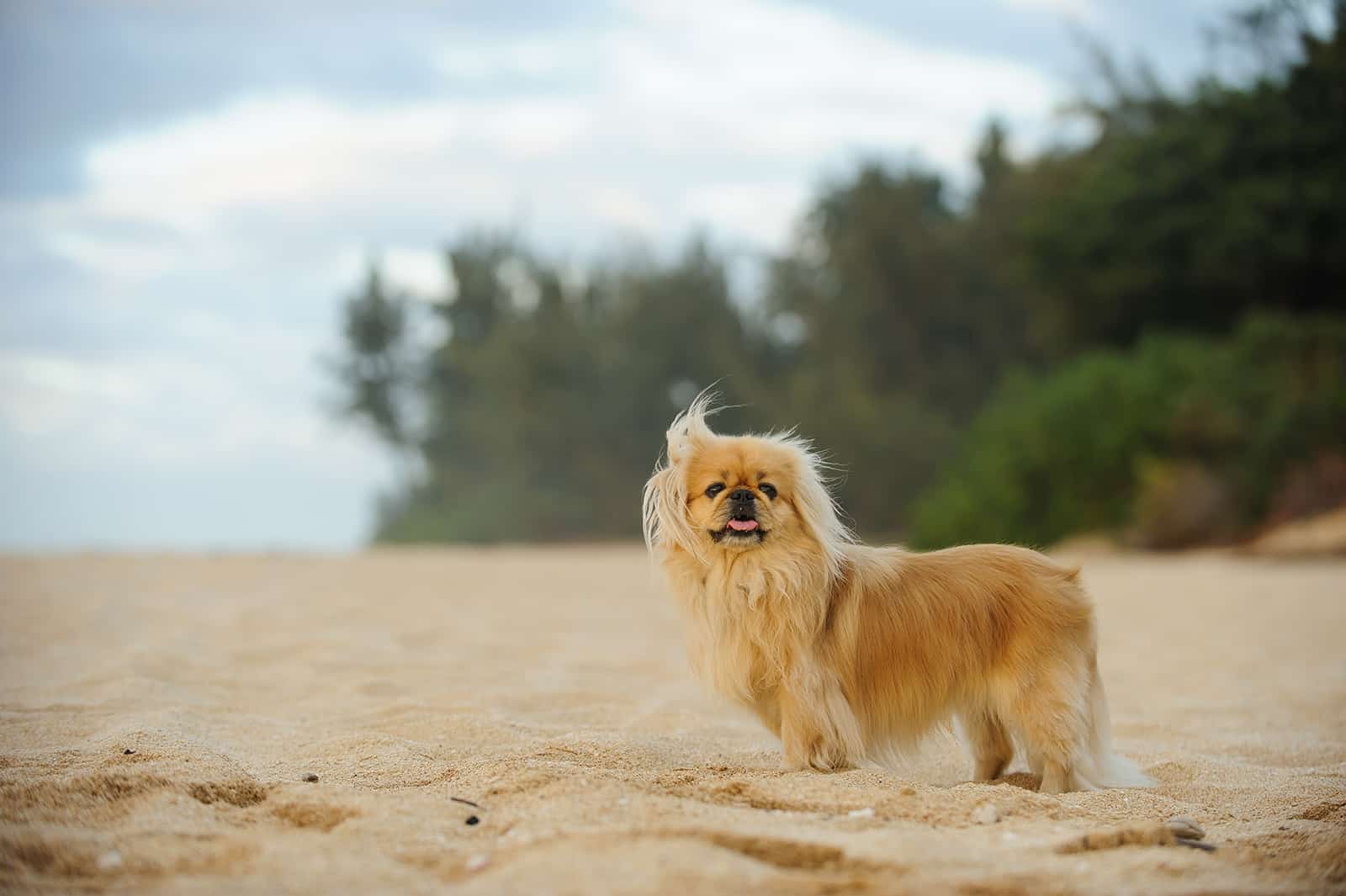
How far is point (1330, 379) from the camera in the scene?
1568 centimetres

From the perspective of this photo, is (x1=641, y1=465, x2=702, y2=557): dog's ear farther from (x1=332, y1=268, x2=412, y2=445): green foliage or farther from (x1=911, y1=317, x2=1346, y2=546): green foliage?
(x1=332, y1=268, x2=412, y2=445): green foliage

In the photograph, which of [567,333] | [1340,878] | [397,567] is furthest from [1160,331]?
[1340,878]

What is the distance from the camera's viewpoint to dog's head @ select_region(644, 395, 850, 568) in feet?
13.3

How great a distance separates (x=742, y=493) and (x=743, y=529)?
4.7 inches

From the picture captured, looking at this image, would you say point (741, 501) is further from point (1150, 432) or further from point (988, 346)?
point (988, 346)

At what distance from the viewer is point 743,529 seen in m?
4.03

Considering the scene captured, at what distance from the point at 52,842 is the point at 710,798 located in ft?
5.13

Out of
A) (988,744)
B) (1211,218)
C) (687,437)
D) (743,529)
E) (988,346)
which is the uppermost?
(1211,218)

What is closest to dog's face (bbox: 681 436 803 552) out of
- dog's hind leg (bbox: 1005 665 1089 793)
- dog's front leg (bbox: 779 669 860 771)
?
dog's front leg (bbox: 779 669 860 771)

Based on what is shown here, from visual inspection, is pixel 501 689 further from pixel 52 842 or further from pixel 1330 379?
pixel 1330 379

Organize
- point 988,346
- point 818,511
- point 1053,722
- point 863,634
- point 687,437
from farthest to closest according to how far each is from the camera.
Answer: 1. point 988,346
2. point 687,437
3. point 818,511
4. point 863,634
5. point 1053,722

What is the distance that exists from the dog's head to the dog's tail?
0.95 metres

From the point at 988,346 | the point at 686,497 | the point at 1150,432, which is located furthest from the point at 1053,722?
the point at 988,346

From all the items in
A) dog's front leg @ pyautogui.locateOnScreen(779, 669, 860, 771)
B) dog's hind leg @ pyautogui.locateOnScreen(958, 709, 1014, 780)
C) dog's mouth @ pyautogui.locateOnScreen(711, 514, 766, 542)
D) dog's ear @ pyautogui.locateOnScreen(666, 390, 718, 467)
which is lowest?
dog's hind leg @ pyautogui.locateOnScreen(958, 709, 1014, 780)
